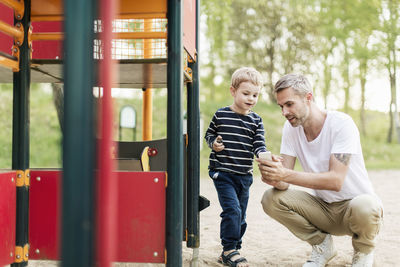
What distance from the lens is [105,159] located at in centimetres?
82

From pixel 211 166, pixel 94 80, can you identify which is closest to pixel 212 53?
pixel 211 166

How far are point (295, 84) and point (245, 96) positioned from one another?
40 centimetres

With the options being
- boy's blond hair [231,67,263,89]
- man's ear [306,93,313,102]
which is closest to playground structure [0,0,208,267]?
boy's blond hair [231,67,263,89]

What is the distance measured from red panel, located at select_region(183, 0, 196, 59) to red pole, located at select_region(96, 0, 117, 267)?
1528 millimetres

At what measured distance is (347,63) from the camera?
16281 mm

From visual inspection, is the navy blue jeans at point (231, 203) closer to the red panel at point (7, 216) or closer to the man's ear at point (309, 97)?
the man's ear at point (309, 97)

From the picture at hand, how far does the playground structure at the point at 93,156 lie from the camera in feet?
2.65

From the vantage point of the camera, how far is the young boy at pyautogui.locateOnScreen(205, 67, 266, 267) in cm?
269

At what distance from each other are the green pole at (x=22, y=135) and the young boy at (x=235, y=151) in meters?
1.14

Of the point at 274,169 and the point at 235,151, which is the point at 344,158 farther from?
the point at 235,151

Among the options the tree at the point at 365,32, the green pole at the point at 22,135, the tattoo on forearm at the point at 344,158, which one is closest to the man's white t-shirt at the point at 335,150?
the tattoo on forearm at the point at 344,158

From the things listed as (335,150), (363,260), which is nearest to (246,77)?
(335,150)

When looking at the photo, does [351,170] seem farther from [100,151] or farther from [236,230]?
[100,151]

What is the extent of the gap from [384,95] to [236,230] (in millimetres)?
16250
